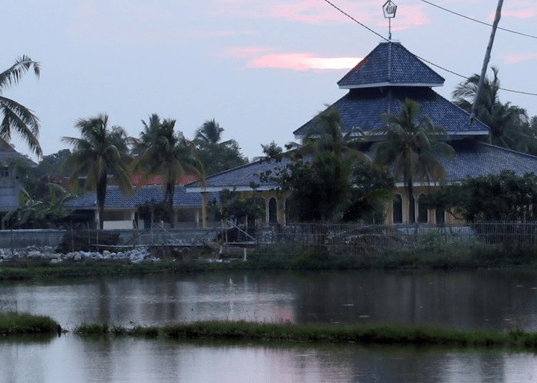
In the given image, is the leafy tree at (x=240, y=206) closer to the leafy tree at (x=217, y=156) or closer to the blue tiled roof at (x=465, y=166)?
the blue tiled roof at (x=465, y=166)

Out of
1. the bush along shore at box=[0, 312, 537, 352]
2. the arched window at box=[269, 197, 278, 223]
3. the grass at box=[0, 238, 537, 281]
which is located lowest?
the bush along shore at box=[0, 312, 537, 352]

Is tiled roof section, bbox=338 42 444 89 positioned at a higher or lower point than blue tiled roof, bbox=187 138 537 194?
higher

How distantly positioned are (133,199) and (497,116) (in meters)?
21.1

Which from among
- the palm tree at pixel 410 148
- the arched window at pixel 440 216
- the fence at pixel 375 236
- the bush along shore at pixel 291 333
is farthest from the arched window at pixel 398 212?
the bush along shore at pixel 291 333

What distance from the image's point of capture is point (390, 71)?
163 feet

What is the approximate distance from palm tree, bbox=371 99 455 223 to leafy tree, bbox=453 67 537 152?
1442cm

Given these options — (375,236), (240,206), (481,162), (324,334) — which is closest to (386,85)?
(481,162)

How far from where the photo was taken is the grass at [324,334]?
16.1 m

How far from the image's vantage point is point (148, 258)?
36281mm

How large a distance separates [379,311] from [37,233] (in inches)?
821

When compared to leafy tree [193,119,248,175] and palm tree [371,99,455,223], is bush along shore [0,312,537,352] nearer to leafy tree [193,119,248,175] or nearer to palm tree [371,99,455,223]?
palm tree [371,99,455,223]

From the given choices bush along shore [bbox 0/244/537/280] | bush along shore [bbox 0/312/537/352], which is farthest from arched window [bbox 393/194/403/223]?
bush along shore [bbox 0/312/537/352]

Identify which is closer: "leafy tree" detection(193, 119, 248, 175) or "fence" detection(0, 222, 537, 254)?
"fence" detection(0, 222, 537, 254)

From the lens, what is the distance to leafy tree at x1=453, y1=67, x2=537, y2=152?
56.1 metres
